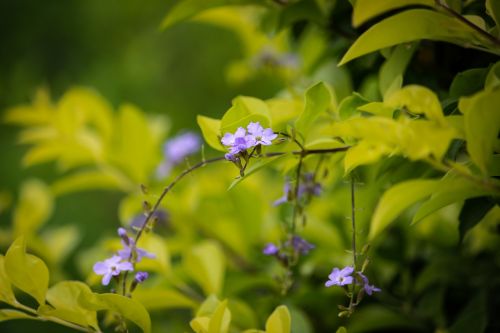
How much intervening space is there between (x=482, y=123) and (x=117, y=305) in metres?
0.50

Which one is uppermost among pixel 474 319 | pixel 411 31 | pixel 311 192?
pixel 411 31

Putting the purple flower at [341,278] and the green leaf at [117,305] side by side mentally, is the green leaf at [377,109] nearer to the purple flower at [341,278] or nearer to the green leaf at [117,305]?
the purple flower at [341,278]

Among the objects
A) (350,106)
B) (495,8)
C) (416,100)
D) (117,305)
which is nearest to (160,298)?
(117,305)

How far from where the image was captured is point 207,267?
3.58 ft

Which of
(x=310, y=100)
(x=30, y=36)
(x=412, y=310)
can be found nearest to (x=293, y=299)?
(x=412, y=310)

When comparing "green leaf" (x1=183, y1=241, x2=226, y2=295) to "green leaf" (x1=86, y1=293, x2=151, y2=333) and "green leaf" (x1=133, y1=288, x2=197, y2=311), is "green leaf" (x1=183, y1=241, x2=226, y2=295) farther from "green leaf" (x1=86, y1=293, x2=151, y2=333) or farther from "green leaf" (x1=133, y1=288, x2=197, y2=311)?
"green leaf" (x1=86, y1=293, x2=151, y2=333)

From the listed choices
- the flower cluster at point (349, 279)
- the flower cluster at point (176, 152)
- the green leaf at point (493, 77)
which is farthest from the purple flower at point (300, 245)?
the flower cluster at point (176, 152)

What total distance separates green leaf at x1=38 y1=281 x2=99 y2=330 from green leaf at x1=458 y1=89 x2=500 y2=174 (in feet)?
1.68

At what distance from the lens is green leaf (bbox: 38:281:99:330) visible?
2.56 feet

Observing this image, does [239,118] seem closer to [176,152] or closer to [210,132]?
[210,132]

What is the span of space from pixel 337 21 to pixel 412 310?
0.57m

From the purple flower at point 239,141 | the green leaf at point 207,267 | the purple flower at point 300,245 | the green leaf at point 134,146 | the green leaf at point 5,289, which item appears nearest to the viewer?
the purple flower at point 239,141

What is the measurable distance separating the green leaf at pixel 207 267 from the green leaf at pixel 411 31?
0.52 m

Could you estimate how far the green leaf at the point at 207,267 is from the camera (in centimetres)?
107
